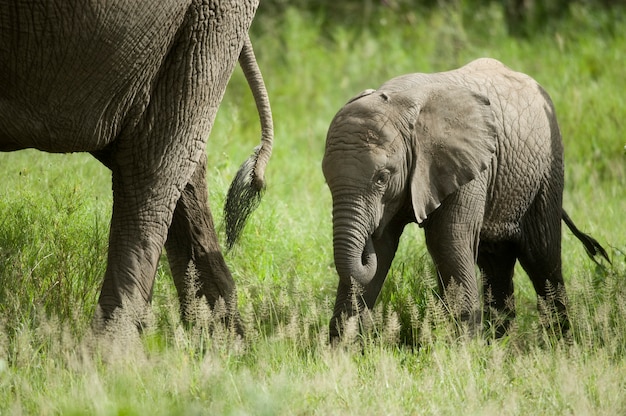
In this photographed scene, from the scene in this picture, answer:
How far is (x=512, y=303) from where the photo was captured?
233 inches

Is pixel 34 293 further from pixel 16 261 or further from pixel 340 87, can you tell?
pixel 340 87

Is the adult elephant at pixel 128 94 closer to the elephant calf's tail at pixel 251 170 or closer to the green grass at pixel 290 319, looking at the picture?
the elephant calf's tail at pixel 251 170

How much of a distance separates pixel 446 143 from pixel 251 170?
0.94 metres

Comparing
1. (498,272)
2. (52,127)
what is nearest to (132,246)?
(52,127)

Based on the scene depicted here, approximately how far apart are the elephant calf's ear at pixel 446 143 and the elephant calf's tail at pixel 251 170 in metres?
0.71

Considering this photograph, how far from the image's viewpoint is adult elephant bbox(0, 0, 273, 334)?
4.45m

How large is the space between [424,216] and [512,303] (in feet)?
2.86

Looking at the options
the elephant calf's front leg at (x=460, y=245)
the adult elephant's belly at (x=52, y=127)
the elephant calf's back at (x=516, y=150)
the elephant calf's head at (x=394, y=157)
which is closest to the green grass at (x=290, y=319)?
the elephant calf's front leg at (x=460, y=245)

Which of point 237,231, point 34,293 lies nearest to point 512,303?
point 237,231

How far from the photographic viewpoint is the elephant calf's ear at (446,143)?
5418 mm

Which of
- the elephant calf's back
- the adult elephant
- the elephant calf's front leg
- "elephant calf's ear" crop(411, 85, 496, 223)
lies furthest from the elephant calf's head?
the adult elephant

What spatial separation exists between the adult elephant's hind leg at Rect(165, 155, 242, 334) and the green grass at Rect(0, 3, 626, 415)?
152 millimetres

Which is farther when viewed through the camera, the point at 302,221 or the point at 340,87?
the point at 340,87

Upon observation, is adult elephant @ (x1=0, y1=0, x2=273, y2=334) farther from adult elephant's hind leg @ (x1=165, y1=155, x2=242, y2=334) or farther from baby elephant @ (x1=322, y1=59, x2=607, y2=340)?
baby elephant @ (x1=322, y1=59, x2=607, y2=340)
